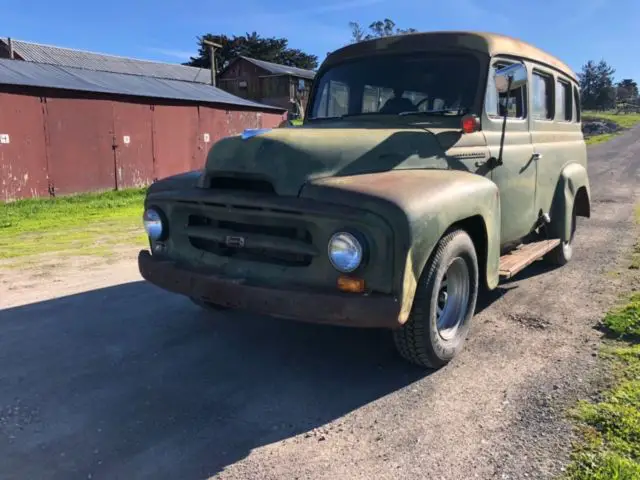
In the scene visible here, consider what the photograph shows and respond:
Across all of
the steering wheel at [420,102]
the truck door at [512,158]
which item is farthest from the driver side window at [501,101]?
the steering wheel at [420,102]

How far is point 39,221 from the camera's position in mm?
10812

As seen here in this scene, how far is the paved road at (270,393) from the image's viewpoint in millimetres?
2791

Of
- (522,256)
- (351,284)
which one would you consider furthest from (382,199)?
(522,256)

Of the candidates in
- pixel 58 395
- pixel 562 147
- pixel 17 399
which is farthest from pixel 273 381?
pixel 562 147

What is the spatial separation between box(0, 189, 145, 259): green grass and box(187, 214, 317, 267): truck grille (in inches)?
179

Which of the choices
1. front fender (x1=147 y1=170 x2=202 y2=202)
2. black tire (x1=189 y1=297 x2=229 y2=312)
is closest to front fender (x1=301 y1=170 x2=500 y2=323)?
front fender (x1=147 y1=170 x2=202 y2=202)

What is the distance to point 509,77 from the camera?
427cm

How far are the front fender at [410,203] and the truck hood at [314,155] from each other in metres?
0.11

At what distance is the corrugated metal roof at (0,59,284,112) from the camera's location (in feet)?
46.1

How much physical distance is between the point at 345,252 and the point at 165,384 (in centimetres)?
146

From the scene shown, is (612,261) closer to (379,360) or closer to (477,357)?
(477,357)

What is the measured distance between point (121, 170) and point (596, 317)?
45.4 feet

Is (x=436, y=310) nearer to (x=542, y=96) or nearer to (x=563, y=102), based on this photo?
(x=542, y=96)

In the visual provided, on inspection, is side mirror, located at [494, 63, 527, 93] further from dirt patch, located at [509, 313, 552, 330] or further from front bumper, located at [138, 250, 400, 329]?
front bumper, located at [138, 250, 400, 329]
